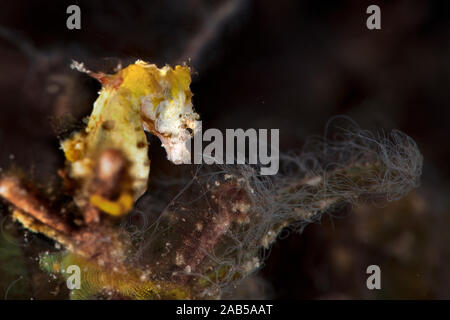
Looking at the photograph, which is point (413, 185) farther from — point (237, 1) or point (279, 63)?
point (237, 1)

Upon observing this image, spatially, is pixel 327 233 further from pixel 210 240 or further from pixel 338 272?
pixel 210 240

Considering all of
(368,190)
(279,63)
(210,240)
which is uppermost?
(279,63)

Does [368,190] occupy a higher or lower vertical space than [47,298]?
higher

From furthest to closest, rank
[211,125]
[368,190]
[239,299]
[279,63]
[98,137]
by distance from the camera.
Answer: [279,63] < [211,125] < [368,190] < [239,299] < [98,137]

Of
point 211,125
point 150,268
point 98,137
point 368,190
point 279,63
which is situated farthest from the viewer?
point 279,63

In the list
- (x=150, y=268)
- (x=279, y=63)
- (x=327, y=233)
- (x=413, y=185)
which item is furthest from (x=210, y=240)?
→ (x=279, y=63)

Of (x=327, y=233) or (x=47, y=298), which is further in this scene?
(x=327, y=233)
